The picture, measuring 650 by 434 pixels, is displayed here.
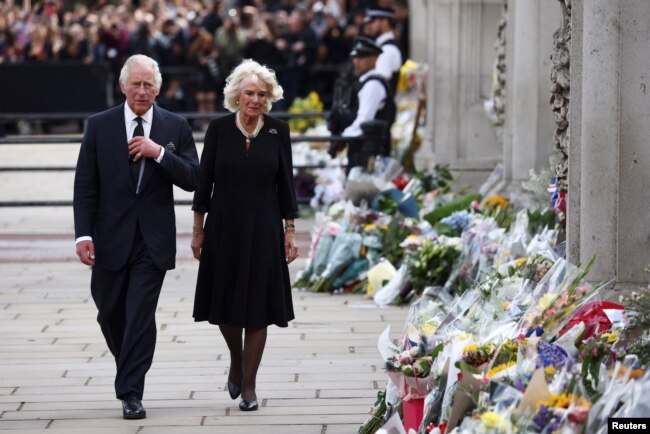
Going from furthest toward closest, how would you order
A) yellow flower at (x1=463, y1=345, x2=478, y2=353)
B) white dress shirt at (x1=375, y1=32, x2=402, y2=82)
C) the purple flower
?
white dress shirt at (x1=375, y1=32, x2=402, y2=82)
yellow flower at (x1=463, y1=345, x2=478, y2=353)
the purple flower

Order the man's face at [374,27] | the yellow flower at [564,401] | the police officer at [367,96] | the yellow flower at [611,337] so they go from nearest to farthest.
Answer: the yellow flower at [564,401]
the yellow flower at [611,337]
the police officer at [367,96]
the man's face at [374,27]

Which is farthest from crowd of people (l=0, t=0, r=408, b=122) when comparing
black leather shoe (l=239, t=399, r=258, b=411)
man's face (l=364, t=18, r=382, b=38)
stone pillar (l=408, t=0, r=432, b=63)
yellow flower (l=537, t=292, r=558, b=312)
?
yellow flower (l=537, t=292, r=558, b=312)

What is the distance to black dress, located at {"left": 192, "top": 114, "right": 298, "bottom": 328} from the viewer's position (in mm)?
7117

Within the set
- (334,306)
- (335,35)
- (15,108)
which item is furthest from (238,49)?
(334,306)

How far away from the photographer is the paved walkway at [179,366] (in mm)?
6973

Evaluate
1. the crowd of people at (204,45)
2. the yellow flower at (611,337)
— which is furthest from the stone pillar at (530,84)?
the crowd of people at (204,45)

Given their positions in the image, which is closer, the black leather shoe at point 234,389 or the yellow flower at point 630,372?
the yellow flower at point 630,372

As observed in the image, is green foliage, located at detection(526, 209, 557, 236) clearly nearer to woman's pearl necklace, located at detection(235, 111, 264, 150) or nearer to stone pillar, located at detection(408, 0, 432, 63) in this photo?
woman's pearl necklace, located at detection(235, 111, 264, 150)

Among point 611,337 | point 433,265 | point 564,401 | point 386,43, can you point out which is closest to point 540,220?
point 433,265

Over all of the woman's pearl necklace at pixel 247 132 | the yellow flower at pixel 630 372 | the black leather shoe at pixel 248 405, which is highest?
the woman's pearl necklace at pixel 247 132

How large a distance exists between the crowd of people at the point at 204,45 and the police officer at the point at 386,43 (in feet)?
32.0

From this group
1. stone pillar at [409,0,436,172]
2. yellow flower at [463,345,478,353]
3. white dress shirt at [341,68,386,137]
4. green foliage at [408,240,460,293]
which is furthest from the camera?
stone pillar at [409,0,436,172]

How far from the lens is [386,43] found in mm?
16109

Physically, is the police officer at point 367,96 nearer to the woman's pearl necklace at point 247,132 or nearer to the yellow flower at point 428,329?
the woman's pearl necklace at point 247,132
